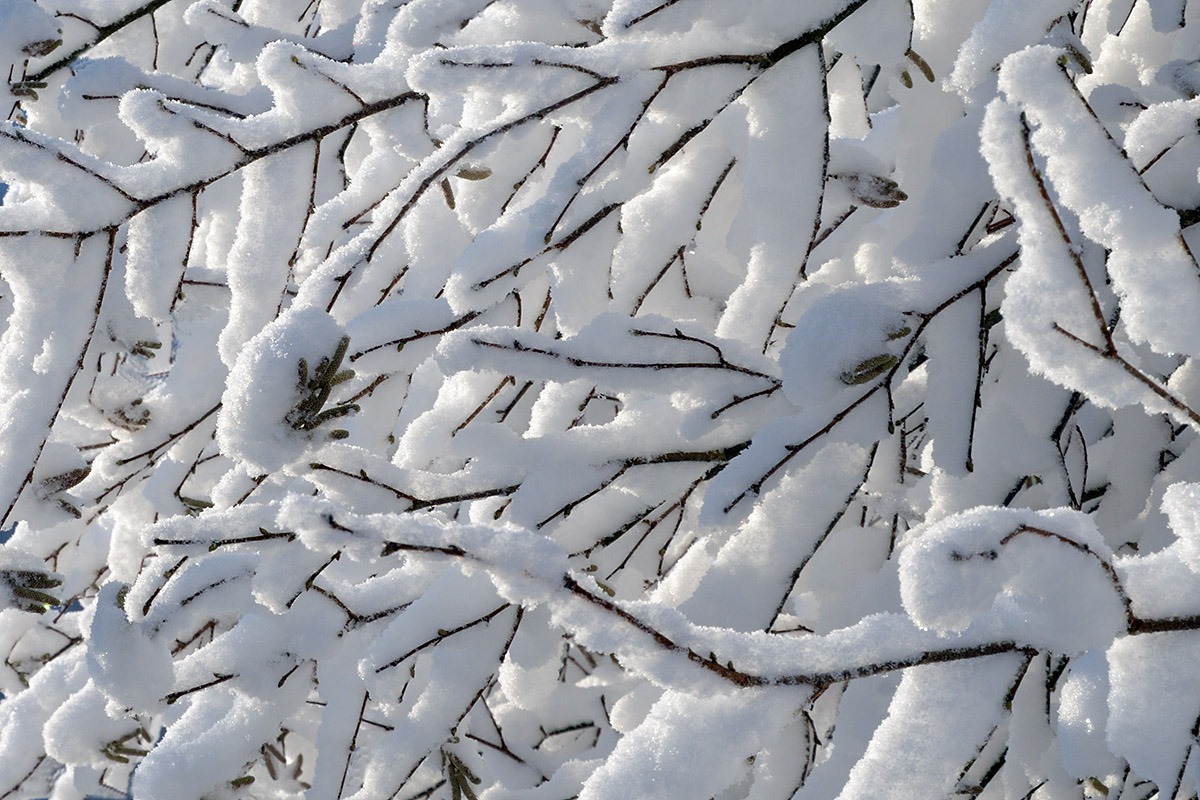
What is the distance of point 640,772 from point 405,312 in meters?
0.66

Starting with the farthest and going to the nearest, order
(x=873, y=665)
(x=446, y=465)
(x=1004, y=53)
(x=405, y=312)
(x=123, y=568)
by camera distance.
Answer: (x=123, y=568) → (x=446, y=465) → (x=405, y=312) → (x=1004, y=53) → (x=873, y=665)

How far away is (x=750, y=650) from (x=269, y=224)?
2.93 feet

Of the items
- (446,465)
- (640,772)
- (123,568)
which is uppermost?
(123,568)

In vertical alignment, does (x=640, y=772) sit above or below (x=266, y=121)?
below

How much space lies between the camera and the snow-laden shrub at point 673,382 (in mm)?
788

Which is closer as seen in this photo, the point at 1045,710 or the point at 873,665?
the point at 873,665

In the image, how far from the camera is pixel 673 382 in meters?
1.11

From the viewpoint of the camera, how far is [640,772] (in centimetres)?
85

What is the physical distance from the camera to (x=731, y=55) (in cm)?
113

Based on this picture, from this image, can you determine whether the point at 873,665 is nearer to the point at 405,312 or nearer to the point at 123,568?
the point at 405,312

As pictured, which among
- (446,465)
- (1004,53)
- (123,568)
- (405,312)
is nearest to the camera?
(1004,53)

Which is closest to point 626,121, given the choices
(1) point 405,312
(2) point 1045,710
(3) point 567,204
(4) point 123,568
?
(3) point 567,204

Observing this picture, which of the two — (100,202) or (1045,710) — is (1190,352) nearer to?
(1045,710)

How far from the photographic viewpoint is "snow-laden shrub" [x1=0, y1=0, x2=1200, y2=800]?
788 millimetres
